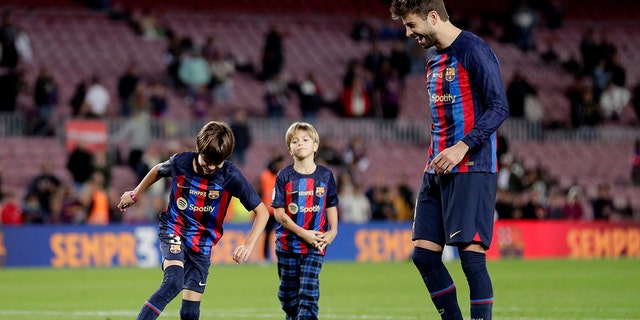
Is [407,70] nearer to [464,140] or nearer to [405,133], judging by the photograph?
[405,133]

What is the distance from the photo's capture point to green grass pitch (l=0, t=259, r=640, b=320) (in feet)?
38.2

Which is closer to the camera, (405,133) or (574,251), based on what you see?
(574,251)

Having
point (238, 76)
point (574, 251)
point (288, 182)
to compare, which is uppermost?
point (238, 76)

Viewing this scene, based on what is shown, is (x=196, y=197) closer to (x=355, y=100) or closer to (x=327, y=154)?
(x=327, y=154)

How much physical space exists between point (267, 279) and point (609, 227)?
10.2 meters

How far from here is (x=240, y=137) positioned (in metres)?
25.2

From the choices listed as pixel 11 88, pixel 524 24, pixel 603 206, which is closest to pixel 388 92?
pixel 603 206

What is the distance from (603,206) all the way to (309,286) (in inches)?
716

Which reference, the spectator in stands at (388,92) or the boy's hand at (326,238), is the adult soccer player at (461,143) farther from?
the spectator in stands at (388,92)

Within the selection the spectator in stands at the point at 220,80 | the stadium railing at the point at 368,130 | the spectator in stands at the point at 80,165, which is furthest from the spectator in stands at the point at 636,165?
the spectator in stands at the point at 80,165

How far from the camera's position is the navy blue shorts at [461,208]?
7469 mm

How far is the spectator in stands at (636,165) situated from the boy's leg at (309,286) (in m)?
20.3

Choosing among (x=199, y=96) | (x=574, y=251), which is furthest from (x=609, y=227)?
(x=199, y=96)

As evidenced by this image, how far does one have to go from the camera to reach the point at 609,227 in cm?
2506
